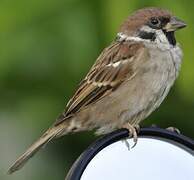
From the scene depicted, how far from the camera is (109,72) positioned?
280cm

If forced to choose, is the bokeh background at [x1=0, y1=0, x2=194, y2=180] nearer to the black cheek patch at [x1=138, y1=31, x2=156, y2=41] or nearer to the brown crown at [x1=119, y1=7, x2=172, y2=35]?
the brown crown at [x1=119, y1=7, x2=172, y2=35]

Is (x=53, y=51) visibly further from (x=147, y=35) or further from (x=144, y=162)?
A: (x=144, y=162)

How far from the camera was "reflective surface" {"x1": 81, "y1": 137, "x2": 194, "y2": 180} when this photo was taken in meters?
1.48

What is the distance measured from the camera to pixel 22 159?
2.44 metres

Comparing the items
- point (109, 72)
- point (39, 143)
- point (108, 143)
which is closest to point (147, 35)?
point (109, 72)

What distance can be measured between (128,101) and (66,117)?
240 mm

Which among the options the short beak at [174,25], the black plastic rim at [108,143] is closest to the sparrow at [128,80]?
the short beak at [174,25]

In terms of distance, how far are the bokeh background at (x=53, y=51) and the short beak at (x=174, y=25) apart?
0.02 m

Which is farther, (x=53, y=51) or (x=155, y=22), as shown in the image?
(x=155, y=22)

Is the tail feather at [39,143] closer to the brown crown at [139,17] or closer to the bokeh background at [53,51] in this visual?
the bokeh background at [53,51]

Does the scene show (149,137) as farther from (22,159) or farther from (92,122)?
(92,122)

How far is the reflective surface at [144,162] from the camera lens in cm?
148

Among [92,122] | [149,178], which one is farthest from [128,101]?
[149,178]

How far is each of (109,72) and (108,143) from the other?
121 cm
